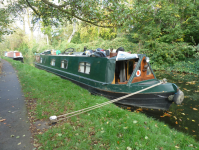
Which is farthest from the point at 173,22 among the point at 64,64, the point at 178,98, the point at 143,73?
the point at 178,98

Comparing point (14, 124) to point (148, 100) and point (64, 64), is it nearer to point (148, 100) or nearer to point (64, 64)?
point (148, 100)

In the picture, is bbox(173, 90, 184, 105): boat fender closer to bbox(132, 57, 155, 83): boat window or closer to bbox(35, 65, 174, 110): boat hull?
bbox(35, 65, 174, 110): boat hull

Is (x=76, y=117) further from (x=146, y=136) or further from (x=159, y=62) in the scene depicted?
(x=159, y=62)

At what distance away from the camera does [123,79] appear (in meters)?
6.00

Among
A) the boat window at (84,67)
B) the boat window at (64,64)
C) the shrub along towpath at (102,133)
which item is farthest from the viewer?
the boat window at (64,64)

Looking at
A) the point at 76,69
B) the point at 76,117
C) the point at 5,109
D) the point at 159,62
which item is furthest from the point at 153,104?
the point at 159,62

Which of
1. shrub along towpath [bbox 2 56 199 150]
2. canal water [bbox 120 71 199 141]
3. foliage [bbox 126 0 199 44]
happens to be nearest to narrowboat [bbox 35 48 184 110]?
canal water [bbox 120 71 199 141]

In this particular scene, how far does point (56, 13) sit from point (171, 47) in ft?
39.4

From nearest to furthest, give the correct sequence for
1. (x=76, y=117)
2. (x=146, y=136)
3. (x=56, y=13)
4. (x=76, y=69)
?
1. (x=146, y=136)
2. (x=76, y=117)
3. (x=56, y=13)
4. (x=76, y=69)

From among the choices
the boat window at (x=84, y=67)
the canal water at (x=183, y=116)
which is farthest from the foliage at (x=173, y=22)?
the canal water at (x=183, y=116)

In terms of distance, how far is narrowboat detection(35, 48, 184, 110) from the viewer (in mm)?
4910

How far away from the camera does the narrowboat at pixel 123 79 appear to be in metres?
4.91

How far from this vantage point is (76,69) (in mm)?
7852

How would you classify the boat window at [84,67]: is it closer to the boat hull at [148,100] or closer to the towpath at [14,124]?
the boat hull at [148,100]
